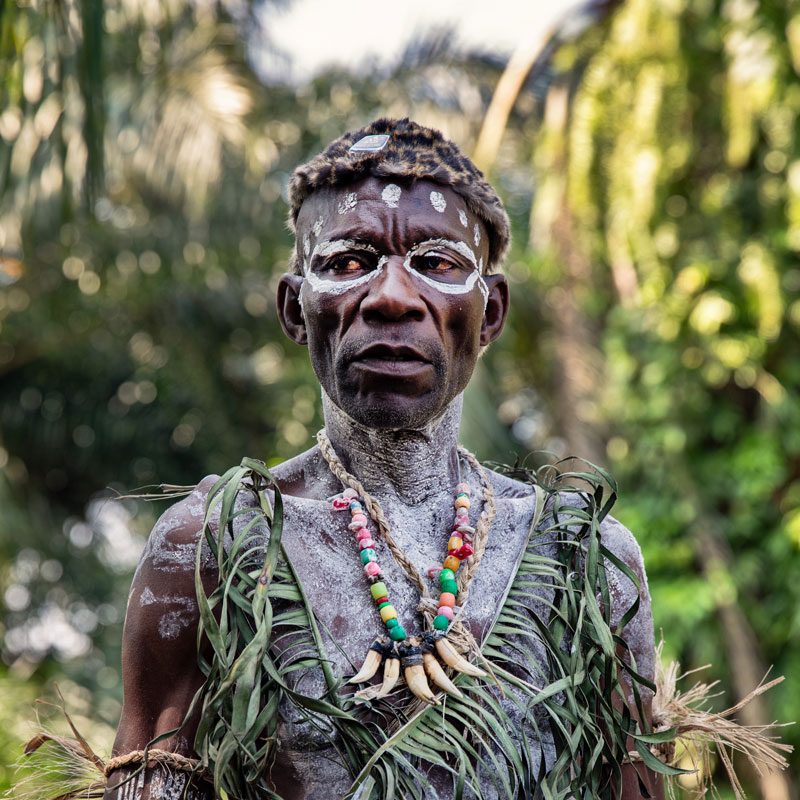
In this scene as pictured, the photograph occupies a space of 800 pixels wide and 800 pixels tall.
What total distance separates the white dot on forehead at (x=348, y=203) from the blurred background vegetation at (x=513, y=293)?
127 inches

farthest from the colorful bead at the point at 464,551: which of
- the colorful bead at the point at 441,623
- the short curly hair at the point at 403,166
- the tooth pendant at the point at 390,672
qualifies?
the short curly hair at the point at 403,166

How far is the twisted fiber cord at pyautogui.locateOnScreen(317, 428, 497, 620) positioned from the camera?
2670 mm

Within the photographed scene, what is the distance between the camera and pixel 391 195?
2.77 meters

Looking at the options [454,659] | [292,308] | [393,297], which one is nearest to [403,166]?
[393,297]

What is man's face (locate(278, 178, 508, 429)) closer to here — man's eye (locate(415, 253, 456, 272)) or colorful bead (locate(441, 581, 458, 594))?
man's eye (locate(415, 253, 456, 272))

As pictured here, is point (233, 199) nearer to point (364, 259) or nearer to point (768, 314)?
point (768, 314)

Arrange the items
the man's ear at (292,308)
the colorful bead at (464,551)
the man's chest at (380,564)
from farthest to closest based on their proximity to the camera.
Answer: the man's ear at (292,308) → the colorful bead at (464,551) → the man's chest at (380,564)

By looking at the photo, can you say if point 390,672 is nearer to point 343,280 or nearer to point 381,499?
point 381,499

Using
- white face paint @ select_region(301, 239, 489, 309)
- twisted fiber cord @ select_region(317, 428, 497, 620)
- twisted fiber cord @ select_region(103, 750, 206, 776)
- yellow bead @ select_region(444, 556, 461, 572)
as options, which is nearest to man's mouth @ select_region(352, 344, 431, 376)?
white face paint @ select_region(301, 239, 489, 309)

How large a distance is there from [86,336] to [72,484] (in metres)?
1.76

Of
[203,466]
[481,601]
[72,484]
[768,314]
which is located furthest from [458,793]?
[72,484]

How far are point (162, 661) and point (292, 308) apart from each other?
0.88m

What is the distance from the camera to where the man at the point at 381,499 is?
255cm

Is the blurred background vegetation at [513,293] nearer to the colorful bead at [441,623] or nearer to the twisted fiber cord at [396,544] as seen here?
the twisted fiber cord at [396,544]
